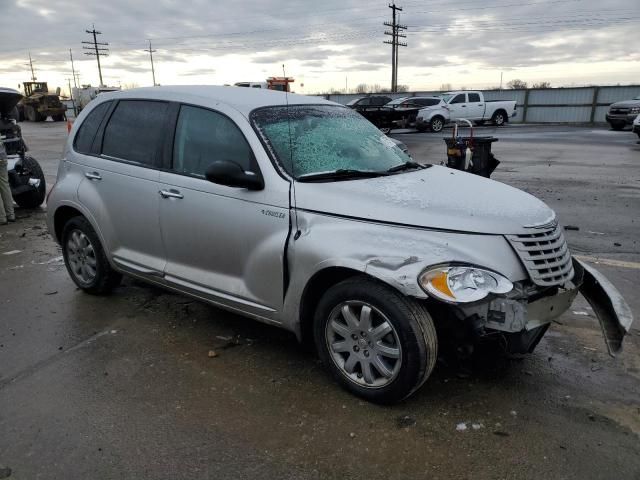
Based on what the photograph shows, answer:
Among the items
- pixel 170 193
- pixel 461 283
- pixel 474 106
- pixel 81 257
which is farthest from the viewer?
pixel 474 106

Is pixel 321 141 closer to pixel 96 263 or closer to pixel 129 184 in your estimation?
pixel 129 184

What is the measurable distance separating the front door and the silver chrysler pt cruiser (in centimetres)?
1

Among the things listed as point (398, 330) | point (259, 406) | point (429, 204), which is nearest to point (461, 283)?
point (398, 330)

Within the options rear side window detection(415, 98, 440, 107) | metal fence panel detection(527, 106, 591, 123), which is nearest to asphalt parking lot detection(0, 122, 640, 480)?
rear side window detection(415, 98, 440, 107)

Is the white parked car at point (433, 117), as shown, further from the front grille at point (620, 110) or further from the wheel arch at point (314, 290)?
the wheel arch at point (314, 290)

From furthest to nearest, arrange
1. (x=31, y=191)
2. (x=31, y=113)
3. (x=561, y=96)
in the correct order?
1. (x=31, y=113)
2. (x=561, y=96)
3. (x=31, y=191)

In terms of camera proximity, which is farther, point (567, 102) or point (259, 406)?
point (567, 102)

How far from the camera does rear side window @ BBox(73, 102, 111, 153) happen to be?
4699mm

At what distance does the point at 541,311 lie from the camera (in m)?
2.99

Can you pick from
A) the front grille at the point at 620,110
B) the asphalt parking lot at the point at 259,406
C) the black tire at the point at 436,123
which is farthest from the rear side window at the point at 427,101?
the asphalt parking lot at the point at 259,406

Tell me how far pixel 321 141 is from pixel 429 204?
3.44 ft

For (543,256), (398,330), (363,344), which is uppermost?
(543,256)

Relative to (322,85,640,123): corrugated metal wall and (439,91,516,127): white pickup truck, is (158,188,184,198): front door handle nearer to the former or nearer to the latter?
(439,91,516,127): white pickup truck

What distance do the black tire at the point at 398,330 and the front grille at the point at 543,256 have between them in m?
0.60
